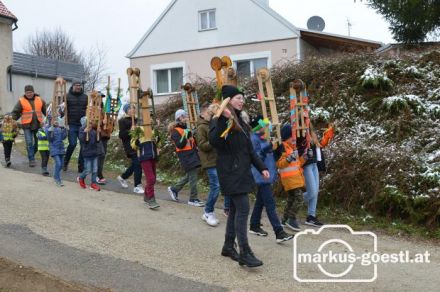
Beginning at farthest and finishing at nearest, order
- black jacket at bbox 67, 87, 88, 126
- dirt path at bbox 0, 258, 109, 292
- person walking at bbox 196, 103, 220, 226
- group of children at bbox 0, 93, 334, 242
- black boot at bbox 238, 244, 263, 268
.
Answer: black jacket at bbox 67, 87, 88, 126 < person walking at bbox 196, 103, 220, 226 < group of children at bbox 0, 93, 334, 242 < black boot at bbox 238, 244, 263, 268 < dirt path at bbox 0, 258, 109, 292

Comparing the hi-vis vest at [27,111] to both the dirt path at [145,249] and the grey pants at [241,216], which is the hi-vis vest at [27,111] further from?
the grey pants at [241,216]

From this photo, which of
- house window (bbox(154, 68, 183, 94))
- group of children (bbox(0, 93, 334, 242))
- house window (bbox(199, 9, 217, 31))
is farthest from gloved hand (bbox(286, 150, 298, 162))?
house window (bbox(199, 9, 217, 31))

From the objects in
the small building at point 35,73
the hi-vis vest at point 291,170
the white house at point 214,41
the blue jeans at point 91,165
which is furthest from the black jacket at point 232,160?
the small building at point 35,73

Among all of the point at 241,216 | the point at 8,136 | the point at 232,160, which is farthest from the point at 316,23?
the point at 241,216

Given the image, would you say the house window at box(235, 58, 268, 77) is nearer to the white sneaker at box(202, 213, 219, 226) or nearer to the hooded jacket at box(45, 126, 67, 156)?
the hooded jacket at box(45, 126, 67, 156)

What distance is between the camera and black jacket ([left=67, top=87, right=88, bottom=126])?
440 inches

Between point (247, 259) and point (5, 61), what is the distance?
86.3 feet

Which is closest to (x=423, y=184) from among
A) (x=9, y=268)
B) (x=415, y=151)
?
(x=415, y=151)

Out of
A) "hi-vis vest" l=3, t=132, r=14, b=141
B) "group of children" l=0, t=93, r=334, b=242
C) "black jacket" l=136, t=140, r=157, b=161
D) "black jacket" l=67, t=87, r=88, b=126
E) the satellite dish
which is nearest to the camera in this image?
"group of children" l=0, t=93, r=334, b=242

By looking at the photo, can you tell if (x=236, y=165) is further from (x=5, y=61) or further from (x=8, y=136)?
(x=5, y=61)

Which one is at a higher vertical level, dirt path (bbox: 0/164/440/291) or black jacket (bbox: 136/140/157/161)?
black jacket (bbox: 136/140/157/161)

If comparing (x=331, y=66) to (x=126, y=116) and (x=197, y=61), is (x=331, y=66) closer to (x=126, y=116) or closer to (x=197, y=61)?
(x=126, y=116)

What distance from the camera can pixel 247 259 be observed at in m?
5.70

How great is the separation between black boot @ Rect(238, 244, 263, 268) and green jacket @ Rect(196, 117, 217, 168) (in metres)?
2.27
